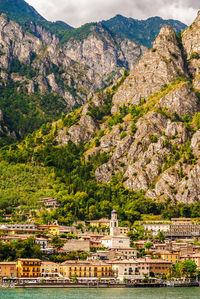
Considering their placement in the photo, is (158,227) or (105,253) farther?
A: (158,227)

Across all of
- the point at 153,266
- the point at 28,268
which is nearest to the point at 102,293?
the point at 28,268

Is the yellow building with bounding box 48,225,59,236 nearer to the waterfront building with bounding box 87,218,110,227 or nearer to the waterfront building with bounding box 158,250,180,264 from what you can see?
the waterfront building with bounding box 87,218,110,227

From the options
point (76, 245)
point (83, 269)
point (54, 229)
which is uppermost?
point (54, 229)

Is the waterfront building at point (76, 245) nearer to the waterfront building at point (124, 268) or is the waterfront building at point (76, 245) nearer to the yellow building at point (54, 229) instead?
the yellow building at point (54, 229)

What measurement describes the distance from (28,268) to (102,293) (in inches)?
947

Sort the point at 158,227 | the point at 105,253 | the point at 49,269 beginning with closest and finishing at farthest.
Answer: the point at 49,269, the point at 105,253, the point at 158,227

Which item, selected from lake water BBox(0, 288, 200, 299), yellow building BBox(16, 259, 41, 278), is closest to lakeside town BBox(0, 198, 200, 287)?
yellow building BBox(16, 259, 41, 278)

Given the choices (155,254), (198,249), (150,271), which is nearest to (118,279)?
(150,271)

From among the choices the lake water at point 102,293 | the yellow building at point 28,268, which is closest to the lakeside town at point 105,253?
the yellow building at point 28,268

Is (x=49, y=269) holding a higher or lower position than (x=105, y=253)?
lower

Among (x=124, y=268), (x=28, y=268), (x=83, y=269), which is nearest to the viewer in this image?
(x=28, y=268)

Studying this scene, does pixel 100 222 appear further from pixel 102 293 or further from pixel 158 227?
pixel 102 293

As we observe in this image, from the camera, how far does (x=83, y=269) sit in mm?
140500

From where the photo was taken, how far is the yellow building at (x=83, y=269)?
458 feet
